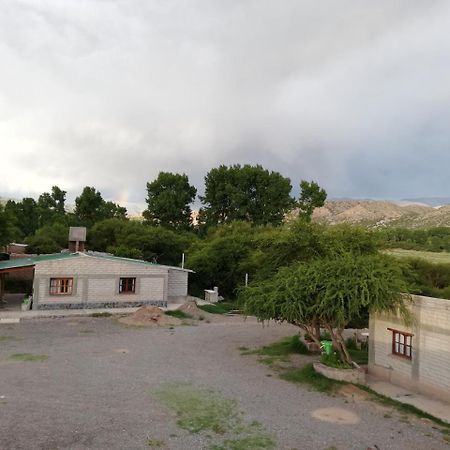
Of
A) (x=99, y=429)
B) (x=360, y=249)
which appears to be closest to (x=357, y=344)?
(x=360, y=249)

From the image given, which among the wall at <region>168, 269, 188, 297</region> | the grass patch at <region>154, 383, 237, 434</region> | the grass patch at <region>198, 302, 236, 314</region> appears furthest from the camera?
the wall at <region>168, 269, 188, 297</region>

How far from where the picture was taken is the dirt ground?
474 inches

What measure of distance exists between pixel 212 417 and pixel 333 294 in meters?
7.18

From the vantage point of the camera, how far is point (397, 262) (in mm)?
21188

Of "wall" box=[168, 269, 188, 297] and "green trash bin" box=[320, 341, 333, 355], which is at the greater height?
"wall" box=[168, 269, 188, 297]

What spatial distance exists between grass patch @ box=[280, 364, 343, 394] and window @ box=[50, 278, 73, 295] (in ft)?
62.6

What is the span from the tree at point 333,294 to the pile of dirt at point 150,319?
10.9 metres

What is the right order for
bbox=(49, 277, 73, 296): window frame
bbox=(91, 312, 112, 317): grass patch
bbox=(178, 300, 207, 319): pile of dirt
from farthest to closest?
bbox=(178, 300, 207, 319): pile of dirt < bbox=(49, 277, 73, 296): window frame < bbox=(91, 312, 112, 317): grass patch

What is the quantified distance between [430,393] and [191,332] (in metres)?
14.9

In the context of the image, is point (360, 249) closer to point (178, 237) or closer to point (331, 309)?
point (331, 309)

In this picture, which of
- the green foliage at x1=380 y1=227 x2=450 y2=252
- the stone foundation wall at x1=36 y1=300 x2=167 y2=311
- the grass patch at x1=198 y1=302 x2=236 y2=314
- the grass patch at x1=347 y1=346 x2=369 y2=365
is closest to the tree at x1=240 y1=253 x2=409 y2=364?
the grass patch at x1=347 y1=346 x2=369 y2=365

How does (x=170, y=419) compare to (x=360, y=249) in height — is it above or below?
below

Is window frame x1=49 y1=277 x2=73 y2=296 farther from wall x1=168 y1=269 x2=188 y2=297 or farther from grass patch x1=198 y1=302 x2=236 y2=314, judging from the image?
grass patch x1=198 y1=302 x2=236 y2=314

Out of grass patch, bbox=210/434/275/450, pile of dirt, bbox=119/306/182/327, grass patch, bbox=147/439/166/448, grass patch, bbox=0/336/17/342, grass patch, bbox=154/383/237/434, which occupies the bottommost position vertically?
grass patch, bbox=147/439/166/448
